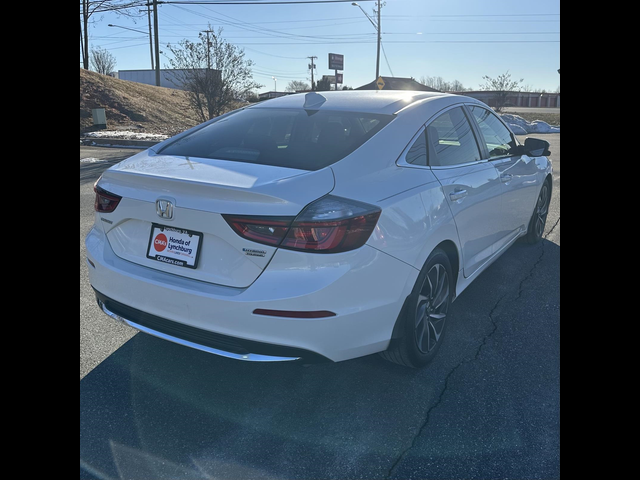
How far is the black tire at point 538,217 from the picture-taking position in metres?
5.56

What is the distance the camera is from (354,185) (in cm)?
255

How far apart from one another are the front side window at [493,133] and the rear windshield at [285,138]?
1.32 metres

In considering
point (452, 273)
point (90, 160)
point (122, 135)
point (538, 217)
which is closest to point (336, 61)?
point (122, 135)

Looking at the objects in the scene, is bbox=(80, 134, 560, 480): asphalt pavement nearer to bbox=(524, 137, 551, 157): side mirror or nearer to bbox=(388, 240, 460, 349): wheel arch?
bbox=(388, 240, 460, 349): wheel arch

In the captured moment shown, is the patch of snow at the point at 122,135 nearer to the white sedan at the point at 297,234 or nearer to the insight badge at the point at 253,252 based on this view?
the white sedan at the point at 297,234

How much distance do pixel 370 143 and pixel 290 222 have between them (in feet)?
2.71

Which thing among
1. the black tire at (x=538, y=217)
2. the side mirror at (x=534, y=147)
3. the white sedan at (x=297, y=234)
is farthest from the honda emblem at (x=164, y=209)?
the black tire at (x=538, y=217)

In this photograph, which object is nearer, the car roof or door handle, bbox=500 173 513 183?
the car roof

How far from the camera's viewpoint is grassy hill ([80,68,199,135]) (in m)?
21.9

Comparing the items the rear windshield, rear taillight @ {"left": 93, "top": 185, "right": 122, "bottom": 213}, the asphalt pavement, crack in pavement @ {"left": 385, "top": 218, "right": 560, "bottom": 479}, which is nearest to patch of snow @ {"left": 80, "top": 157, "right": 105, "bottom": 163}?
the asphalt pavement

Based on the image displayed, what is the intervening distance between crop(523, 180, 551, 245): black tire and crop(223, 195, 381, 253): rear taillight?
12.1 ft
